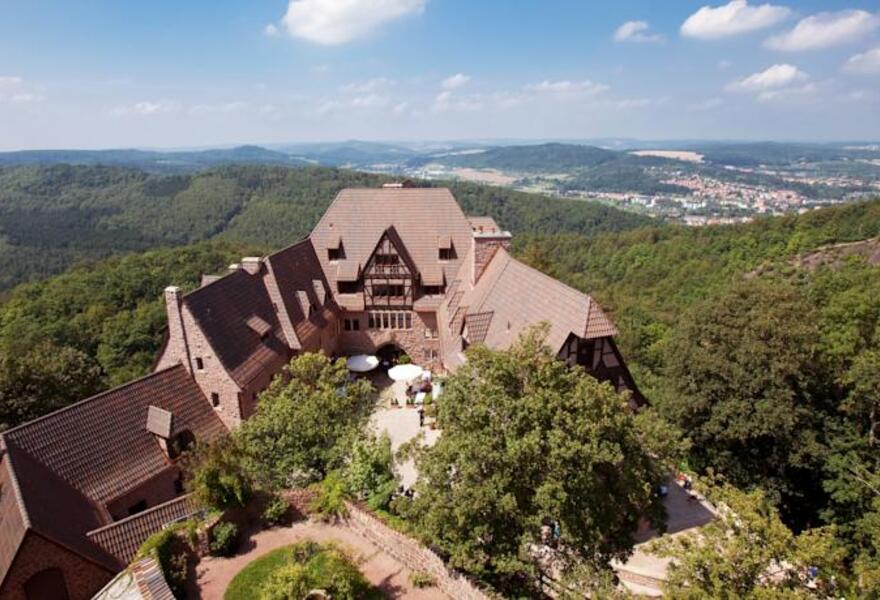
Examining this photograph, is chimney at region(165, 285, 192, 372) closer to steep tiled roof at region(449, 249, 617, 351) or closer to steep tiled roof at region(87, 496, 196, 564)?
steep tiled roof at region(87, 496, 196, 564)

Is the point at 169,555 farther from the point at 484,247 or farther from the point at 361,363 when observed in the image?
the point at 484,247

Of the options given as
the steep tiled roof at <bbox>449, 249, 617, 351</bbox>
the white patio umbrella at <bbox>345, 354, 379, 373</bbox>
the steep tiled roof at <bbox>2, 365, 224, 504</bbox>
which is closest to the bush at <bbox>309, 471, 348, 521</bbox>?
the steep tiled roof at <bbox>2, 365, 224, 504</bbox>

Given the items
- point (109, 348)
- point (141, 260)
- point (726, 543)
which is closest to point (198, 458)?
point (726, 543)

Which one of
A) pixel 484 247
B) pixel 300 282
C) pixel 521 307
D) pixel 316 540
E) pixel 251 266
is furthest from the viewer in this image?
pixel 300 282

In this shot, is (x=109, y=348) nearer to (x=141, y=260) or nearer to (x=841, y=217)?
(x=141, y=260)

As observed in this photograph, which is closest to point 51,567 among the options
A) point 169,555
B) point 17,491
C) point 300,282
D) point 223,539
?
point 17,491
